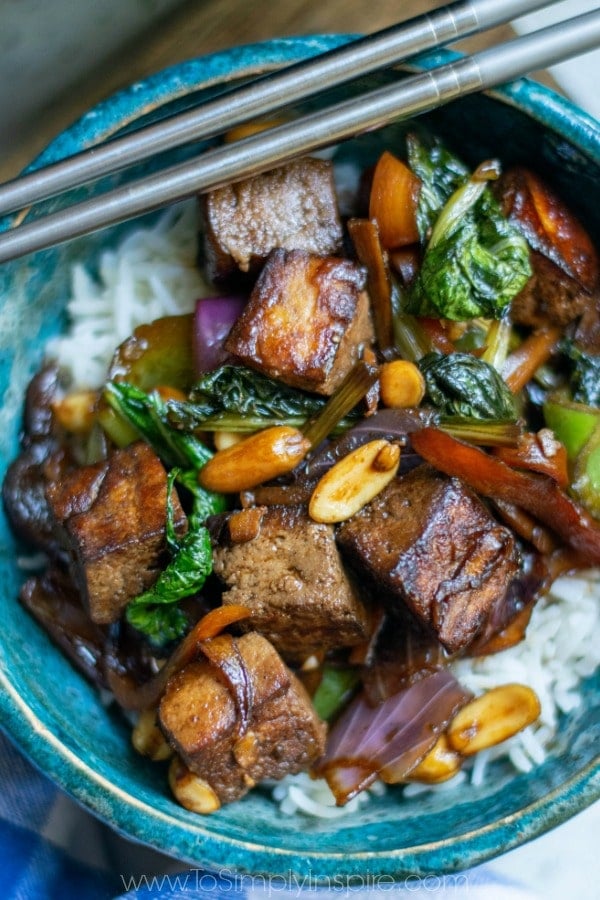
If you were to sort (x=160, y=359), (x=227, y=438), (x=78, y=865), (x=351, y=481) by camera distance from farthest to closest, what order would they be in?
(x=78, y=865)
(x=160, y=359)
(x=227, y=438)
(x=351, y=481)

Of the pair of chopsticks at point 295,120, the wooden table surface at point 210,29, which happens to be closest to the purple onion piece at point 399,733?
the pair of chopsticks at point 295,120

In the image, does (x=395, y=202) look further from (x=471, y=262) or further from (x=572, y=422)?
(x=572, y=422)

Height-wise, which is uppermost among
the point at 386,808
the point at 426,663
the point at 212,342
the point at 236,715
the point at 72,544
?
the point at 212,342

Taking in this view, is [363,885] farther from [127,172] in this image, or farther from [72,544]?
[127,172]

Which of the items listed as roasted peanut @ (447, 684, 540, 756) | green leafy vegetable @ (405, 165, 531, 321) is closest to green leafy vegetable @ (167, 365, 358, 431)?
green leafy vegetable @ (405, 165, 531, 321)

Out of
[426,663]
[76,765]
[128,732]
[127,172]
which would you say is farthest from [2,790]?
[127,172]

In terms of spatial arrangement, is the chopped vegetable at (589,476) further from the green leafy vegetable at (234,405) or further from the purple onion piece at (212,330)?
the purple onion piece at (212,330)

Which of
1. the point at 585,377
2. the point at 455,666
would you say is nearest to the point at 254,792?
the point at 455,666
